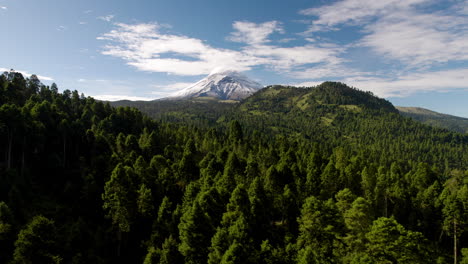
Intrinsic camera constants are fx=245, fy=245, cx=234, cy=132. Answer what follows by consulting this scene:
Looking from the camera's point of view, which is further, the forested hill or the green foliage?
the forested hill

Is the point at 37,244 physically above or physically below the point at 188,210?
below

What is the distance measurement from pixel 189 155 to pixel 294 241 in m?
34.4

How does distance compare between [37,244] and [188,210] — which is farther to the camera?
[188,210]

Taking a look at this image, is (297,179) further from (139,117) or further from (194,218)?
(139,117)

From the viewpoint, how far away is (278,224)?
57.6 metres

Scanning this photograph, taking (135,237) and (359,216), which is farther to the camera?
(135,237)

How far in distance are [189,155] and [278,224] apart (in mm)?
29013

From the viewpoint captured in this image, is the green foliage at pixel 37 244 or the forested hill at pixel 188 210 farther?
the forested hill at pixel 188 210

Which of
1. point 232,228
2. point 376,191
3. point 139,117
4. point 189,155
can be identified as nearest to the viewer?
point 232,228

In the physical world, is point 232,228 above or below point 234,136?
below

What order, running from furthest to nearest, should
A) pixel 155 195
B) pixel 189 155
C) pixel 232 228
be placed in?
pixel 189 155 < pixel 155 195 < pixel 232 228

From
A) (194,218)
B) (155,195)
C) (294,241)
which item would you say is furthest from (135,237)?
(294,241)

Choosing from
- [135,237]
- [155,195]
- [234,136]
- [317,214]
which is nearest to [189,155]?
[155,195]

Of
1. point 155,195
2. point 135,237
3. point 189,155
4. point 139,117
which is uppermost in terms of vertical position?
point 139,117
